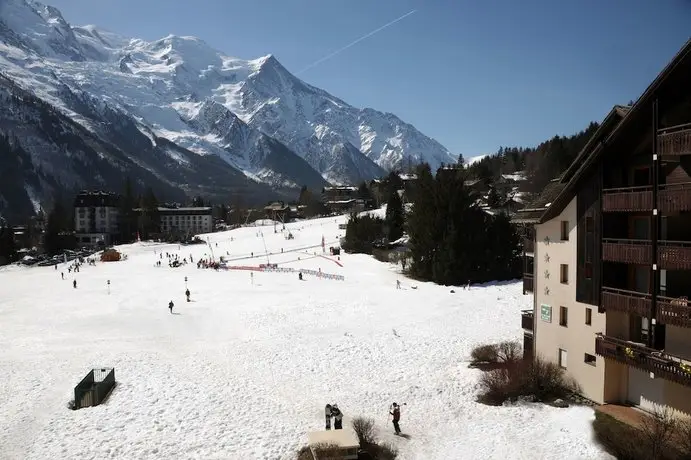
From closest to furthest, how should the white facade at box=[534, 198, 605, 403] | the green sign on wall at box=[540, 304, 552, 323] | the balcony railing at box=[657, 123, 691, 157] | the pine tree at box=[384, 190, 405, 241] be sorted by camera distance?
the balcony railing at box=[657, 123, 691, 157]
the white facade at box=[534, 198, 605, 403]
the green sign on wall at box=[540, 304, 552, 323]
the pine tree at box=[384, 190, 405, 241]

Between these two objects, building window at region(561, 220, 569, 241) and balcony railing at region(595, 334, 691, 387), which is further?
building window at region(561, 220, 569, 241)

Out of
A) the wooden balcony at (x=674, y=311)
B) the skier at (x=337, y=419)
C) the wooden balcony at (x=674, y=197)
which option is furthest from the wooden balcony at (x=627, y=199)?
the skier at (x=337, y=419)

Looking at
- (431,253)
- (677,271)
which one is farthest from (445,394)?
(431,253)

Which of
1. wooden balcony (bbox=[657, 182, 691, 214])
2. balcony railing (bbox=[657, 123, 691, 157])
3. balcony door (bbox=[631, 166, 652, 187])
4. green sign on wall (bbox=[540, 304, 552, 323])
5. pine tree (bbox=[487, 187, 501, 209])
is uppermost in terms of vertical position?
pine tree (bbox=[487, 187, 501, 209])

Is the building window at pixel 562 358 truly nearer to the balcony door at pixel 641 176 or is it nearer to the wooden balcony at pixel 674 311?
the wooden balcony at pixel 674 311

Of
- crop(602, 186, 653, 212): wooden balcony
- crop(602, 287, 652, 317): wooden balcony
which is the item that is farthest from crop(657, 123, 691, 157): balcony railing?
crop(602, 287, 652, 317): wooden balcony

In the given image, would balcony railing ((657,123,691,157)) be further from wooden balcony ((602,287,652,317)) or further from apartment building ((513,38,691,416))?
wooden balcony ((602,287,652,317))
